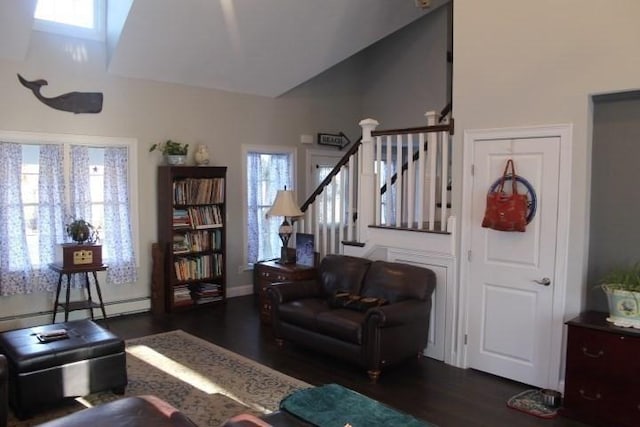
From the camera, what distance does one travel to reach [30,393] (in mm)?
3178

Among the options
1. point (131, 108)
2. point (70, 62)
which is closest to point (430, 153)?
point (131, 108)

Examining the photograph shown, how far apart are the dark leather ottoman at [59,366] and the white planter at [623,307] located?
11.0 ft

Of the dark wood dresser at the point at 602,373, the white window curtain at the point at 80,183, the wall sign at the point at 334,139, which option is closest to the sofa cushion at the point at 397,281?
the dark wood dresser at the point at 602,373

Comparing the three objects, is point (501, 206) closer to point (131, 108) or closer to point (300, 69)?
point (300, 69)

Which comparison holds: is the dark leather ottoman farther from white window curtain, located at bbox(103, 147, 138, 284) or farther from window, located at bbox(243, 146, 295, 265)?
window, located at bbox(243, 146, 295, 265)

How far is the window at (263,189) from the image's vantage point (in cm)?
687

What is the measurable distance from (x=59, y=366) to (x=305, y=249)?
2.75 m

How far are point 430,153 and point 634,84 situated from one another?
1.61m

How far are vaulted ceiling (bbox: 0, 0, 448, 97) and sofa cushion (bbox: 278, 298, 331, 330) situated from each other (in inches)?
121

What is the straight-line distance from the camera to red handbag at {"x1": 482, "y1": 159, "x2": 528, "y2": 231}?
12.2 feet

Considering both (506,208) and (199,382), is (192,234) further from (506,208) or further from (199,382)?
(506,208)

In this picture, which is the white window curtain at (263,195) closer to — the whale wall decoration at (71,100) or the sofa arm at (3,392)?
the whale wall decoration at (71,100)

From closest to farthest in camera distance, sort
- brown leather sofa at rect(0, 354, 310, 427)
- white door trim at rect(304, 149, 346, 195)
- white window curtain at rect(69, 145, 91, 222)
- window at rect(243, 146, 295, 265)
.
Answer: brown leather sofa at rect(0, 354, 310, 427) → white window curtain at rect(69, 145, 91, 222) → window at rect(243, 146, 295, 265) → white door trim at rect(304, 149, 346, 195)

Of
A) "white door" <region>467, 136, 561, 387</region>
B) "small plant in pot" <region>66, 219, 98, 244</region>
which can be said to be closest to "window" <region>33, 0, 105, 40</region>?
"small plant in pot" <region>66, 219, 98, 244</region>
